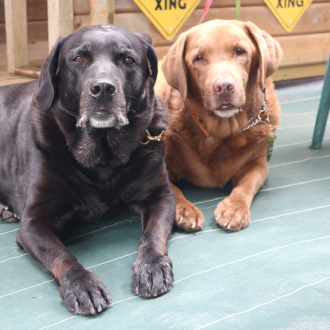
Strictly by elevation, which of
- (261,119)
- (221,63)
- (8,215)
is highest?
(221,63)

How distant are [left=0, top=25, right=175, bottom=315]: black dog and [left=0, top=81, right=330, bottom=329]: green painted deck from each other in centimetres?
9

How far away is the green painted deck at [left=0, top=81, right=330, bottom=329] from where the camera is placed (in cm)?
168

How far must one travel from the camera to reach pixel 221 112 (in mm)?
2572

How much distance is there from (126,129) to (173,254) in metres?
0.57

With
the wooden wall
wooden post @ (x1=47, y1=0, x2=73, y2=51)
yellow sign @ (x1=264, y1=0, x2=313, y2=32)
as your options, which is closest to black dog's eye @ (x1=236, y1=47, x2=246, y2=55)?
wooden post @ (x1=47, y1=0, x2=73, y2=51)

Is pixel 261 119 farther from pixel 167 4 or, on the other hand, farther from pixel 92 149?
pixel 167 4

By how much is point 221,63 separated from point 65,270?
4.04ft

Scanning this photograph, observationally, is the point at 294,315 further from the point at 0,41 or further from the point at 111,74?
the point at 0,41

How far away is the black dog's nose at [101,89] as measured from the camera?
200 cm

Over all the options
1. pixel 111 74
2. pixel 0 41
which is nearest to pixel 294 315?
pixel 111 74

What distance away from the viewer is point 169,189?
2.45 metres

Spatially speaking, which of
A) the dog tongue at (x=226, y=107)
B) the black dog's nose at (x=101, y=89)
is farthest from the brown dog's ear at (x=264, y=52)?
the black dog's nose at (x=101, y=89)

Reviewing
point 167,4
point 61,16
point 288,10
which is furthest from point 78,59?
point 288,10

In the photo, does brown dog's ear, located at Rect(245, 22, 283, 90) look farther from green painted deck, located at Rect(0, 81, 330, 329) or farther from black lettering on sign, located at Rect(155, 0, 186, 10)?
black lettering on sign, located at Rect(155, 0, 186, 10)
